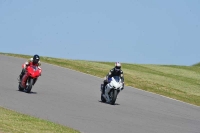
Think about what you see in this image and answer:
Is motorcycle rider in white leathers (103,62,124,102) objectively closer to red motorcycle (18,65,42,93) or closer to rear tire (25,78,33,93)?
red motorcycle (18,65,42,93)

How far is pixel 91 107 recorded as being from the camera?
21719 millimetres

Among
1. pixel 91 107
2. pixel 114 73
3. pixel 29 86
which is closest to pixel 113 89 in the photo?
pixel 114 73

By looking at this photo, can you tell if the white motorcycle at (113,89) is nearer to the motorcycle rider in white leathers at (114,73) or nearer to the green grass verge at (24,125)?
the motorcycle rider in white leathers at (114,73)

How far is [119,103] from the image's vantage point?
25.3 m

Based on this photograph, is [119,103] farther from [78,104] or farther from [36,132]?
[36,132]

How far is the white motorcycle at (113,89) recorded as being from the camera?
24.0 metres

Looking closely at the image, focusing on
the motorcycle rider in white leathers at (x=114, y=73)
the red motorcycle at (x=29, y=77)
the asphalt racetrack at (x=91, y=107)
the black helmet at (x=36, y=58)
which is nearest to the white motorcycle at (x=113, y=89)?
the motorcycle rider in white leathers at (x=114, y=73)

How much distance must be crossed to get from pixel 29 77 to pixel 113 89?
3.07m

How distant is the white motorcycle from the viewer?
2399 cm

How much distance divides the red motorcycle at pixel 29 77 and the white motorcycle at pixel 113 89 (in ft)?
8.26

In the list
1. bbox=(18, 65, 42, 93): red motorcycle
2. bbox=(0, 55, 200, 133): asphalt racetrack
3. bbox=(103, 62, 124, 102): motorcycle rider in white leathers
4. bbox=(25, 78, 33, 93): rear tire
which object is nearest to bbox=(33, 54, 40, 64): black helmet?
bbox=(18, 65, 42, 93): red motorcycle

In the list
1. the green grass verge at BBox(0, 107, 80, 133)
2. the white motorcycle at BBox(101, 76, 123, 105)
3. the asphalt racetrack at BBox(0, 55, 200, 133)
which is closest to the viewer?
the green grass verge at BBox(0, 107, 80, 133)

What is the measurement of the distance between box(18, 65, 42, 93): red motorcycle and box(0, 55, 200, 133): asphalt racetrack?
0.41 m

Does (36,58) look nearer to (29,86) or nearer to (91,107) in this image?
(29,86)
